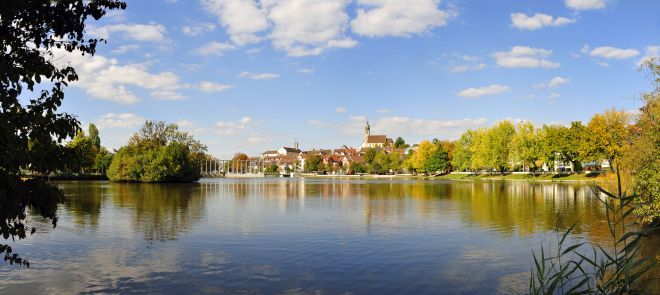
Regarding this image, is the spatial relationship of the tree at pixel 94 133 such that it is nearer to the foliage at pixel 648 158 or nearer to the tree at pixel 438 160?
the tree at pixel 438 160

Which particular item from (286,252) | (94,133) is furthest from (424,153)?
(286,252)

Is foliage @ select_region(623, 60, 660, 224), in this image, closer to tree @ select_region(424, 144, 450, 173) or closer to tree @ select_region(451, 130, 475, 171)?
tree @ select_region(451, 130, 475, 171)

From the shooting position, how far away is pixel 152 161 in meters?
104

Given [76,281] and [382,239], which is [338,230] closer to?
[382,239]

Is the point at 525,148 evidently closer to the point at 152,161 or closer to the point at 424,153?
the point at 424,153

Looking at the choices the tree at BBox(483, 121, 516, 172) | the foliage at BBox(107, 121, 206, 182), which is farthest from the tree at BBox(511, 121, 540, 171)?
the foliage at BBox(107, 121, 206, 182)

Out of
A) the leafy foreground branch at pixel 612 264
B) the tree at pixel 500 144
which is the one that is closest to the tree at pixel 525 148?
the tree at pixel 500 144

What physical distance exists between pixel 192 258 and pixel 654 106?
28.3m

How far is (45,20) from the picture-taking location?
29.5 feet

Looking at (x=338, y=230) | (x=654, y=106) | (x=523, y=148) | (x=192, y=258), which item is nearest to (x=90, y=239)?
(x=192, y=258)

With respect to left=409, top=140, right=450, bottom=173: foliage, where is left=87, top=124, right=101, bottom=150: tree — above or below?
above

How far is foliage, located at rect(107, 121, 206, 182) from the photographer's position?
10462 cm

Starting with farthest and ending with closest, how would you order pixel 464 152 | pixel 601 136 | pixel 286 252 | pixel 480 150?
pixel 464 152, pixel 480 150, pixel 601 136, pixel 286 252

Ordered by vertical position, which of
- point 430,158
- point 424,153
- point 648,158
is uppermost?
point 424,153
